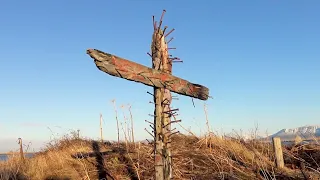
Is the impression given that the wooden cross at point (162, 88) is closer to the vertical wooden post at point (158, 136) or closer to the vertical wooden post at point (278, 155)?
the vertical wooden post at point (158, 136)

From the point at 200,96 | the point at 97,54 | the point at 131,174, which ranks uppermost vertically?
the point at 97,54

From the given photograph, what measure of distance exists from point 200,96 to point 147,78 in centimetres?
87

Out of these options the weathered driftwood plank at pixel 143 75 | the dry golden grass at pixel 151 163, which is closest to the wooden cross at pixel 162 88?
the weathered driftwood plank at pixel 143 75

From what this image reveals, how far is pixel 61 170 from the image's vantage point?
9.92m

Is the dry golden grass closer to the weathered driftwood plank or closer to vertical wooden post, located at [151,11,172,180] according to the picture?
vertical wooden post, located at [151,11,172,180]

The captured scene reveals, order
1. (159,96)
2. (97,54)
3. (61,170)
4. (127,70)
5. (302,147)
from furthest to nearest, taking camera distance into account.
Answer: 1. (302,147)
2. (61,170)
3. (159,96)
4. (127,70)
5. (97,54)

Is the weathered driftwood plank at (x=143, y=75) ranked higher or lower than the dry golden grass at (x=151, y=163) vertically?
higher

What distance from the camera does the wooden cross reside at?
3943mm

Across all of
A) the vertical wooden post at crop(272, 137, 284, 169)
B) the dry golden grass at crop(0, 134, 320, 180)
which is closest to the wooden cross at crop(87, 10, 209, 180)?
the dry golden grass at crop(0, 134, 320, 180)

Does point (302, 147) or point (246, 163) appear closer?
point (246, 163)

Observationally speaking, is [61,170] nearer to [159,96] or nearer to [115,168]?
[115,168]

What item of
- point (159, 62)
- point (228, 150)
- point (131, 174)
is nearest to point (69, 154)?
point (131, 174)

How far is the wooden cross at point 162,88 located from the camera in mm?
3943

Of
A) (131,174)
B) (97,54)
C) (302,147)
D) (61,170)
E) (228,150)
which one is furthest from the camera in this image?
(302,147)
